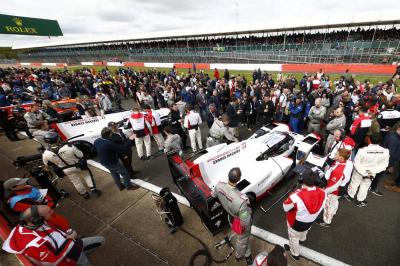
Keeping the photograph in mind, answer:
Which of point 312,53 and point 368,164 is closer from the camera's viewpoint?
point 368,164

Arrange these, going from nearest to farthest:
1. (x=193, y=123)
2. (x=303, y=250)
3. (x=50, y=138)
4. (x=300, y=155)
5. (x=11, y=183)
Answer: (x=11, y=183) < (x=303, y=250) < (x=50, y=138) < (x=300, y=155) < (x=193, y=123)

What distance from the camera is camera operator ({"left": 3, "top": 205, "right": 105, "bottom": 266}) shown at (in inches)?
89.5

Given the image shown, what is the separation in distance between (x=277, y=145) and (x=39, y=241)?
5018mm

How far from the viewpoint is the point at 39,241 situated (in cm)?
234

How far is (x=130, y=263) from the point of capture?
349 centimetres

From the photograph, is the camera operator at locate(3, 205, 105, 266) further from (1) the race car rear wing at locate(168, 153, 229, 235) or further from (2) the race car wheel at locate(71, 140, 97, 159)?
(2) the race car wheel at locate(71, 140, 97, 159)

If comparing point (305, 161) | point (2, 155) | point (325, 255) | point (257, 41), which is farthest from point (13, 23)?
point (257, 41)

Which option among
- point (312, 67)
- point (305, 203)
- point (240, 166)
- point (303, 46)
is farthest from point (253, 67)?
point (305, 203)

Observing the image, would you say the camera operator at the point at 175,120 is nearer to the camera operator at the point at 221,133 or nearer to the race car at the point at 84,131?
the camera operator at the point at 221,133

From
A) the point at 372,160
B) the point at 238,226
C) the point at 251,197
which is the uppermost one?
the point at 372,160

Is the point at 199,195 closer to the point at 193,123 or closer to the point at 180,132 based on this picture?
the point at 193,123

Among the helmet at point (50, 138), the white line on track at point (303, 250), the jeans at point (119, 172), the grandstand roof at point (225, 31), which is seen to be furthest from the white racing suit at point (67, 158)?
the grandstand roof at point (225, 31)

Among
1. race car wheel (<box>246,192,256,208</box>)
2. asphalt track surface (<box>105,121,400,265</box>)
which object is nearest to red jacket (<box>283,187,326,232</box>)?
asphalt track surface (<box>105,121,400,265</box>)

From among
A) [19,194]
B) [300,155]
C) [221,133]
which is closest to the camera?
[19,194]
